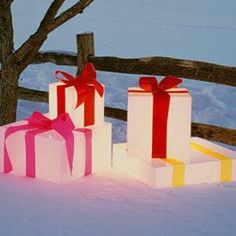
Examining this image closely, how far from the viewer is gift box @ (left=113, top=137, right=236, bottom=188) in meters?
1.59

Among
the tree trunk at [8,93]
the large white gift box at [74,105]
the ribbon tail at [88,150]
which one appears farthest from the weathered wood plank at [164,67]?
the ribbon tail at [88,150]

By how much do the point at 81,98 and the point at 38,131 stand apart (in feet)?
0.59

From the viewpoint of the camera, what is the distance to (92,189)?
1575 millimetres

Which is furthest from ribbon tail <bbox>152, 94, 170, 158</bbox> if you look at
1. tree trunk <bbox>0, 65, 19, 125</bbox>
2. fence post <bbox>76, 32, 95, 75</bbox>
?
fence post <bbox>76, 32, 95, 75</bbox>

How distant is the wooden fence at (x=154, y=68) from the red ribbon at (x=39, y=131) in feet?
7.85

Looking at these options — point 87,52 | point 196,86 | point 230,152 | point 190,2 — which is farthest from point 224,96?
point 190,2

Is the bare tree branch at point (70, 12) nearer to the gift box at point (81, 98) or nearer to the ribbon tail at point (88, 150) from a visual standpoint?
the gift box at point (81, 98)

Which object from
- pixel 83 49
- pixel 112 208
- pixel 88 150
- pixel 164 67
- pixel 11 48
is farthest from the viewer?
pixel 83 49

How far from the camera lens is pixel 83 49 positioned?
487 cm

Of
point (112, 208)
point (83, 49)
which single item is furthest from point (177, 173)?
point (83, 49)

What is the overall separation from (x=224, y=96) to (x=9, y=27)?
6.95 m

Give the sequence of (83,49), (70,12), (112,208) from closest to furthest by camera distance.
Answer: (112,208) < (70,12) < (83,49)

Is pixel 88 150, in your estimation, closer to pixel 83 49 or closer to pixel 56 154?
pixel 56 154

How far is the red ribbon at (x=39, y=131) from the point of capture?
165 cm
